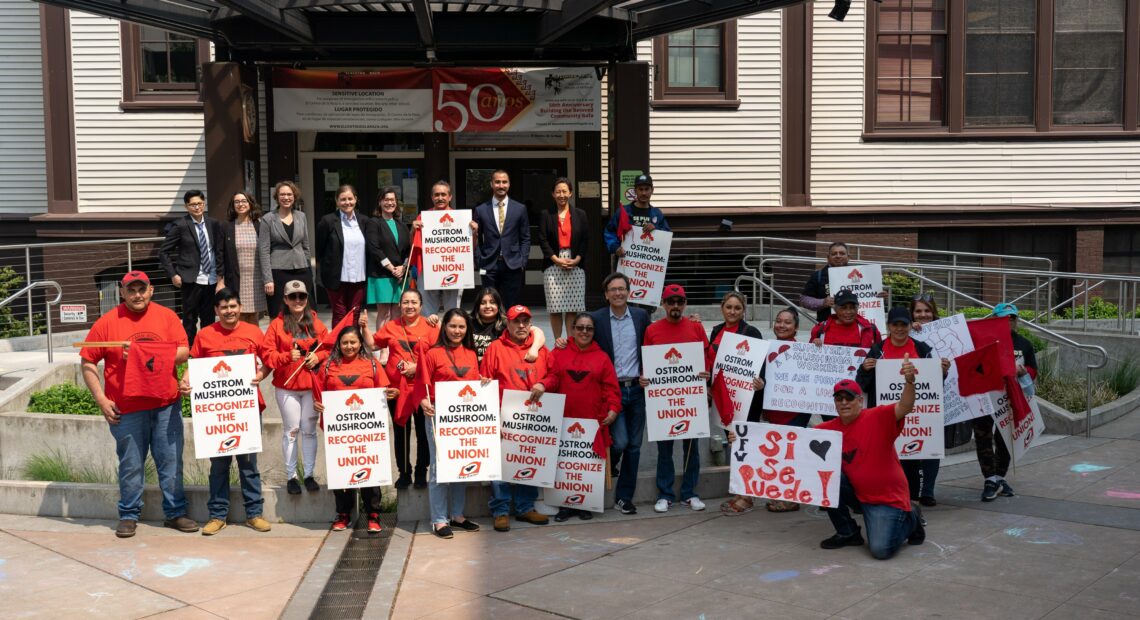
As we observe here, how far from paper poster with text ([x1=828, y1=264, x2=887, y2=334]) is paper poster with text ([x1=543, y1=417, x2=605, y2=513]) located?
11.3 ft

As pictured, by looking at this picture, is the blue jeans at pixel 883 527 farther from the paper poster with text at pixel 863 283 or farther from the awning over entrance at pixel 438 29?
the awning over entrance at pixel 438 29

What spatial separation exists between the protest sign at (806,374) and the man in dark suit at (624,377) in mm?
1117

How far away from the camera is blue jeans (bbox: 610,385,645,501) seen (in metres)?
9.91

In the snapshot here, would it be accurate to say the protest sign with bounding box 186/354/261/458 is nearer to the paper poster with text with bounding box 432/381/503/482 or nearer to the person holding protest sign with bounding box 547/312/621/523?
the paper poster with text with bounding box 432/381/503/482

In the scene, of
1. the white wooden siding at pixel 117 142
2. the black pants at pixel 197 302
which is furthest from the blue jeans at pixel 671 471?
the white wooden siding at pixel 117 142

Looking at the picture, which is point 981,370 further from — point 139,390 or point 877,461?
point 139,390

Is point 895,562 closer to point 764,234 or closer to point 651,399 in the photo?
point 651,399

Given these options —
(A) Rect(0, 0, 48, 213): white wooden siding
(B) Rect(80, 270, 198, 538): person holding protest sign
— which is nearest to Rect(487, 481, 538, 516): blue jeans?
(B) Rect(80, 270, 198, 538): person holding protest sign

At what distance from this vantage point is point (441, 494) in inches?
368

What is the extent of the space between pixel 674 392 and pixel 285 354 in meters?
A: 3.25

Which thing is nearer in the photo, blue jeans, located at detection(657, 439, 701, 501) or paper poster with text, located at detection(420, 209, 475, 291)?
blue jeans, located at detection(657, 439, 701, 501)

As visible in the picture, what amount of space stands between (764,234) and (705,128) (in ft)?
6.66

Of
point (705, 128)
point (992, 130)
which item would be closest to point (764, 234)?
point (705, 128)

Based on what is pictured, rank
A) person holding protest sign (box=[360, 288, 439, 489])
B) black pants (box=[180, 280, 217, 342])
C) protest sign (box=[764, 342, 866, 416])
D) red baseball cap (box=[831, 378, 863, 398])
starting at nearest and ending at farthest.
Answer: red baseball cap (box=[831, 378, 863, 398]) < person holding protest sign (box=[360, 288, 439, 489]) < protest sign (box=[764, 342, 866, 416]) < black pants (box=[180, 280, 217, 342])
